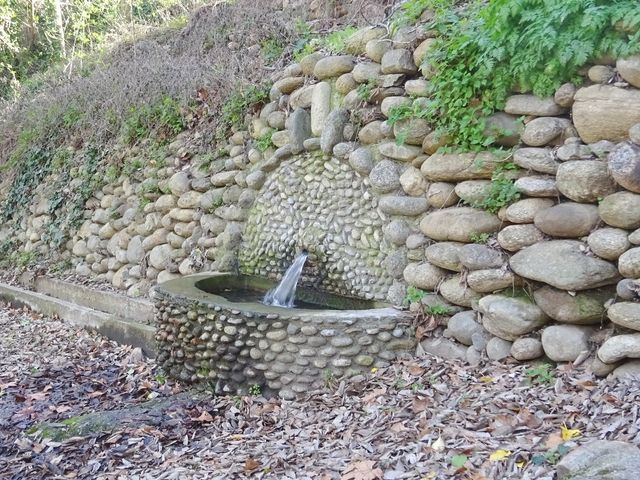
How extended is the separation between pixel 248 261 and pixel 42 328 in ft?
7.98

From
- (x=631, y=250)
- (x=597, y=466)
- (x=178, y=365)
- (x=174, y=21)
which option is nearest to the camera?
(x=597, y=466)

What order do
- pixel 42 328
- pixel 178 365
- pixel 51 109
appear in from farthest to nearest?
1. pixel 51 109
2. pixel 42 328
3. pixel 178 365

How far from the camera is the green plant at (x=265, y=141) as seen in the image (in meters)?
5.74

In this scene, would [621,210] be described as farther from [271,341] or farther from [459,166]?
[271,341]

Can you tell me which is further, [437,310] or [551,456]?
[437,310]

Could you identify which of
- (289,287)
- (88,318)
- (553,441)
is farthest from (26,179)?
(553,441)

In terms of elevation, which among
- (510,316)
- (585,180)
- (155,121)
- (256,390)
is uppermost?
(155,121)

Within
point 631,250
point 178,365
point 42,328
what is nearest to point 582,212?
point 631,250

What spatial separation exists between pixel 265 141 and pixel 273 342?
2.25 m

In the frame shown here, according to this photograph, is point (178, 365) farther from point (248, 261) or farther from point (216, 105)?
point (216, 105)

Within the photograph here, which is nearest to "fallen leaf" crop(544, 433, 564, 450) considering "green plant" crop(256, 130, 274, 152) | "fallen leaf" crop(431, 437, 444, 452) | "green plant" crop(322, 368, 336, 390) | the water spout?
"fallen leaf" crop(431, 437, 444, 452)

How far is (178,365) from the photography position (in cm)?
465

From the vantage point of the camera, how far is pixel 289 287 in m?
5.15

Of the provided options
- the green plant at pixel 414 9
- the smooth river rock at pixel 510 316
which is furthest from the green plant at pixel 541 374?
the green plant at pixel 414 9
